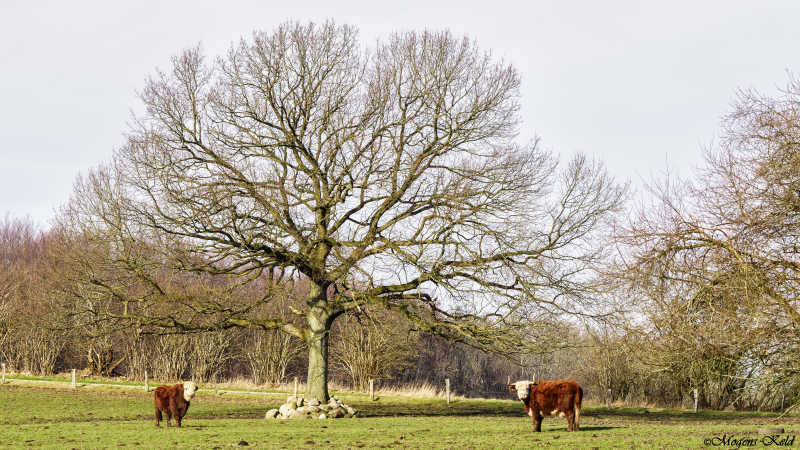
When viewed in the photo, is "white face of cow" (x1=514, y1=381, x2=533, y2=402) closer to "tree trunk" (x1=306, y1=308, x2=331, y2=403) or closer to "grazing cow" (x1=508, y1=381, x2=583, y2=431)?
"grazing cow" (x1=508, y1=381, x2=583, y2=431)

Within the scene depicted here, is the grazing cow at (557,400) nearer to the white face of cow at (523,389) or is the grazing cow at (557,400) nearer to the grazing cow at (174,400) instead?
the white face of cow at (523,389)

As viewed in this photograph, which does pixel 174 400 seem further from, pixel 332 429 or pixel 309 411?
pixel 309 411

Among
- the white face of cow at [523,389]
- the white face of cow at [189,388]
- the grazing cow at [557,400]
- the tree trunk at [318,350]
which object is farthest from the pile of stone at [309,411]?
the grazing cow at [557,400]

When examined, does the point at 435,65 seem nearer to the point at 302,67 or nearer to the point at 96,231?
the point at 302,67

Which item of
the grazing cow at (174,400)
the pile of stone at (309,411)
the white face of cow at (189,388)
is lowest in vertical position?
the pile of stone at (309,411)

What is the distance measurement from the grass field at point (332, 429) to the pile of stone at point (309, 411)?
105 cm

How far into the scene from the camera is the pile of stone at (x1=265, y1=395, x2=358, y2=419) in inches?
882

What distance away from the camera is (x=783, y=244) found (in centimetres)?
1270

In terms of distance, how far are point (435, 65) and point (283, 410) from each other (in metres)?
12.3

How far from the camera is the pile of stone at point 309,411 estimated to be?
73.5 feet

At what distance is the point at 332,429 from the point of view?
57.8 ft

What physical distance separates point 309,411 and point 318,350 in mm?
2333

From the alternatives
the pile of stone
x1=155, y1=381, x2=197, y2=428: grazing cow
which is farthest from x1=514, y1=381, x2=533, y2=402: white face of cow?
the pile of stone

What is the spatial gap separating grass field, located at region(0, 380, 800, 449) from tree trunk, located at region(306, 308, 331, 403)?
2203 mm
